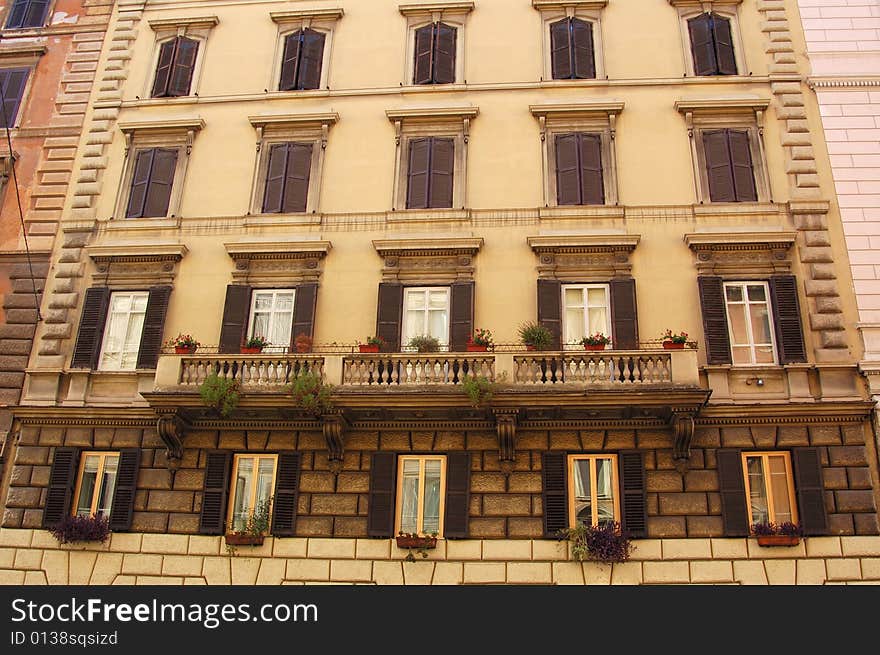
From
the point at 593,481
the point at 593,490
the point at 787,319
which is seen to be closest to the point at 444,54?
the point at 787,319

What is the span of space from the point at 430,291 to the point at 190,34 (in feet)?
34.2

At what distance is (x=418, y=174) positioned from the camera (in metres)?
19.3

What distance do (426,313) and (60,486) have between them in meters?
8.53

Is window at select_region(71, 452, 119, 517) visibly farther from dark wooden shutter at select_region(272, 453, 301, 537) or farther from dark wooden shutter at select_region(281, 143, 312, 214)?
dark wooden shutter at select_region(281, 143, 312, 214)

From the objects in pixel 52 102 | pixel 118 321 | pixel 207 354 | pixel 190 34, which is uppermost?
pixel 190 34

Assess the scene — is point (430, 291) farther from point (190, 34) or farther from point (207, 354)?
point (190, 34)

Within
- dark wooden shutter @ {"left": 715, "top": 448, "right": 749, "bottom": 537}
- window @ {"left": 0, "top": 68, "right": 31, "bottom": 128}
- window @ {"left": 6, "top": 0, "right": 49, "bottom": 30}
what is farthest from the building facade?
window @ {"left": 6, "top": 0, "right": 49, "bottom": 30}

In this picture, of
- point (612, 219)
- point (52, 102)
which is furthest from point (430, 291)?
point (52, 102)

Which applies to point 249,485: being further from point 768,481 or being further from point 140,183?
point 768,481

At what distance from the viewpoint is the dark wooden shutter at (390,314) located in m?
17.4
